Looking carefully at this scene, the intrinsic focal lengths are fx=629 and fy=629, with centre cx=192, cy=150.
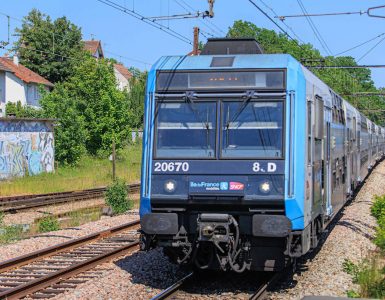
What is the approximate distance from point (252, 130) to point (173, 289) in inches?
97.7

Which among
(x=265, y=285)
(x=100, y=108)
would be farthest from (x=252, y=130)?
(x=100, y=108)

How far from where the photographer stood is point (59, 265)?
11227 mm

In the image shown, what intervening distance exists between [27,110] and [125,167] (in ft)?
39.0

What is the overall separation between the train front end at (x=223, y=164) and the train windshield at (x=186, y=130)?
0.6 inches

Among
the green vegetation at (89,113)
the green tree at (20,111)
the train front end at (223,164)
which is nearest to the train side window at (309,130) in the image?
the train front end at (223,164)

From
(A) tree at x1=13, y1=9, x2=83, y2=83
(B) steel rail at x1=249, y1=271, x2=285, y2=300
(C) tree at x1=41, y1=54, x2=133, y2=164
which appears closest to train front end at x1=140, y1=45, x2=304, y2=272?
(B) steel rail at x1=249, y1=271, x2=285, y2=300

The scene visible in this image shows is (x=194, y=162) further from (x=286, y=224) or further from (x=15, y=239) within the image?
(x=15, y=239)

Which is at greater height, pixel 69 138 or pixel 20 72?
pixel 20 72

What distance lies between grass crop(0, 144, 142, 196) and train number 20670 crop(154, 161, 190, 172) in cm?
1839

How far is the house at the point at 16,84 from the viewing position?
189 feet

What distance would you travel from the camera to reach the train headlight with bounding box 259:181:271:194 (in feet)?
28.1

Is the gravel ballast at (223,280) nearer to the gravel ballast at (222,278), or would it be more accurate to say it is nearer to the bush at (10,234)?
the gravel ballast at (222,278)

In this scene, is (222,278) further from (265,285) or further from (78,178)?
(78,178)

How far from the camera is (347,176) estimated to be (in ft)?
54.7
